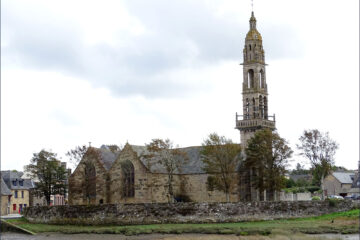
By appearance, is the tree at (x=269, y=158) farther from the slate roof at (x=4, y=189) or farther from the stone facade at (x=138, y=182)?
the slate roof at (x=4, y=189)

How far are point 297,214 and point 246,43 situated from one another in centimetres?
2685

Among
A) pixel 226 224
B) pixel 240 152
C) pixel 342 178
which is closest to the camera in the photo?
pixel 226 224

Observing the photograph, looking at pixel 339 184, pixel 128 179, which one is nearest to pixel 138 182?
pixel 128 179

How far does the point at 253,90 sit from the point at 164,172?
15.7 m

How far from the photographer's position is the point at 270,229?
4681cm

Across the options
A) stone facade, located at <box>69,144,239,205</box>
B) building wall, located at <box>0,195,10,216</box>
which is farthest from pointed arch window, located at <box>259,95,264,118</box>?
building wall, located at <box>0,195,10,216</box>

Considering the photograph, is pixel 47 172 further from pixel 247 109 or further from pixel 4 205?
pixel 247 109

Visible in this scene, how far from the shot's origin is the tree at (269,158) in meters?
65.5

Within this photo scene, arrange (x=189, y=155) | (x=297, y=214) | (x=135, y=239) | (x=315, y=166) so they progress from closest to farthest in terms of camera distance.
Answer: (x=135, y=239) < (x=297, y=214) < (x=315, y=166) < (x=189, y=155)

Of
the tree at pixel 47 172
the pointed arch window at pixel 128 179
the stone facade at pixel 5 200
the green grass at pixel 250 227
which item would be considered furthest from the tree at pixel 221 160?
the stone facade at pixel 5 200

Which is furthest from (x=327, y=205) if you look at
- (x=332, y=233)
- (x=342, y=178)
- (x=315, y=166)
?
(x=342, y=178)

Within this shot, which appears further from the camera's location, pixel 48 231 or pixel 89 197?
pixel 89 197

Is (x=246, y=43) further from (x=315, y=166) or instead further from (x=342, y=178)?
(x=342, y=178)

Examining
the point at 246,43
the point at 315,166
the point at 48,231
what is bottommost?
the point at 48,231
